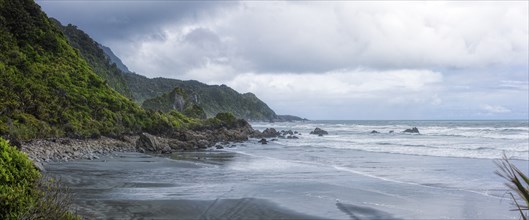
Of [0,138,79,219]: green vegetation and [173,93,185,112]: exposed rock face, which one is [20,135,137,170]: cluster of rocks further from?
[173,93,185,112]: exposed rock face

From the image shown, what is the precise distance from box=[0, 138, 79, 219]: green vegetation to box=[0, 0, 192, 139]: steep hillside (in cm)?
2355

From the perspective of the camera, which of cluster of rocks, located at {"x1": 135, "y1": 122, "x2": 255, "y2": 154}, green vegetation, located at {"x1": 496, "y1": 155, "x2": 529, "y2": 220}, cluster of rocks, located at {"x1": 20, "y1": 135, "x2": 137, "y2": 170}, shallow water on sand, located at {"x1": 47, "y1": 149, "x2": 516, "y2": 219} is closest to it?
green vegetation, located at {"x1": 496, "y1": 155, "x2": 529, "y2": 220}

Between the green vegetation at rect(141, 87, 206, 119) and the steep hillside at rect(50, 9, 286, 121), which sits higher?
the steep hillside at rect(50, 9, 286, 121)

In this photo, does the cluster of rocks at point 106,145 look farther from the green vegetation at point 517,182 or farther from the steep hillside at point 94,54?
the steep hillside at point 94,54

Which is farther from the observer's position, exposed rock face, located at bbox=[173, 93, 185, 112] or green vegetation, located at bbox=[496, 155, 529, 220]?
exposed rock face, located at bbox=[173, 93, 185, 112]

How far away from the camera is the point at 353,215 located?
497 inches

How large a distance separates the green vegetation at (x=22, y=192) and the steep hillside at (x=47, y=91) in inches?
927

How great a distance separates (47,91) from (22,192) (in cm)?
3670

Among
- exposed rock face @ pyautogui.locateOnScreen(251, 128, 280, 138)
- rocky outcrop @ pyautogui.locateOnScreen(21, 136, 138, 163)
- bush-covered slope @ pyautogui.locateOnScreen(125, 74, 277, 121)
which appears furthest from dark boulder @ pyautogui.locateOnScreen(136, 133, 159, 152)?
bush-covered slope @ pyautogui.locateOnScreen(125, 74, 277, 121)

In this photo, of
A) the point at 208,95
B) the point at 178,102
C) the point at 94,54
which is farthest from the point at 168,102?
the point at 208,95

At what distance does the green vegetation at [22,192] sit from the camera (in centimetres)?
532

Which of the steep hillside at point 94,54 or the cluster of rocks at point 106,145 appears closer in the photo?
the cluster of rocks at point 106,145

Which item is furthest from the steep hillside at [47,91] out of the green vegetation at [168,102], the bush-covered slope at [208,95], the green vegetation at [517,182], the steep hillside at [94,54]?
the bush-covered slope at [208,95]

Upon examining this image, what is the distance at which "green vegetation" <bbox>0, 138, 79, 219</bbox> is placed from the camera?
5320 mm
